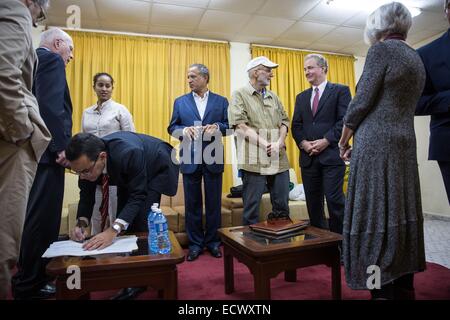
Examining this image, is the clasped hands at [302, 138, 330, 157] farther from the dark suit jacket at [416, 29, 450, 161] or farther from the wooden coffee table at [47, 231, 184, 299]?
the wooden coffee table at [47, 231, 184, 299]

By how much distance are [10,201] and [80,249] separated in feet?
0.94

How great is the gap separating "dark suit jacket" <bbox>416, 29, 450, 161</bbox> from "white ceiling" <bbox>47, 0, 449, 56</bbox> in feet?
7.46

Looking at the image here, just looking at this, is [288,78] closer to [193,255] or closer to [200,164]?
[200,164]

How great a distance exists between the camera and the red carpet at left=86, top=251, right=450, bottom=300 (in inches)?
62.6

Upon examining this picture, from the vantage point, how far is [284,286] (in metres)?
1.73

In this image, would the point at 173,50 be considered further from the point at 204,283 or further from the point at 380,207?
the point at 380,207

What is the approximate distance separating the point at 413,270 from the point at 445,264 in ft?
3.96

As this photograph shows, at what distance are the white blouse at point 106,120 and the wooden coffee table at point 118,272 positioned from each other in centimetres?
153

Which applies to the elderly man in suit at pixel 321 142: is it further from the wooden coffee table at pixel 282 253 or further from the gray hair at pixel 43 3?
the gray hair at pixel 43 3

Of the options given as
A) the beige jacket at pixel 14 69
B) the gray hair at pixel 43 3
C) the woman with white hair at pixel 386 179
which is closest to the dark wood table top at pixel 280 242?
the woman with white hair at pixel 386 179

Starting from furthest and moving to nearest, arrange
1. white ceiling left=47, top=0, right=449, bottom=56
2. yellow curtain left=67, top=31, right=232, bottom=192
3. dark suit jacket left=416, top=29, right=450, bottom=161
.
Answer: yellow curtain left=67, top=31, right=232, bottom=192
white ceiling left=47, top=0, right=449, bottom=56
dark suit jacket left=416, top=29, right=450, bottom=161

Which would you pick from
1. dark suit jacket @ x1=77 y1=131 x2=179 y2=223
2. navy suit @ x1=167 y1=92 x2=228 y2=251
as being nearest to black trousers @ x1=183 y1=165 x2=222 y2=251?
navy suit @ x1=167 y1=92 x2=228 y2=251

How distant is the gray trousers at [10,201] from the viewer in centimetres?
103

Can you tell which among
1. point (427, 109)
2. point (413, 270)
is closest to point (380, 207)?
point (413, 270)
